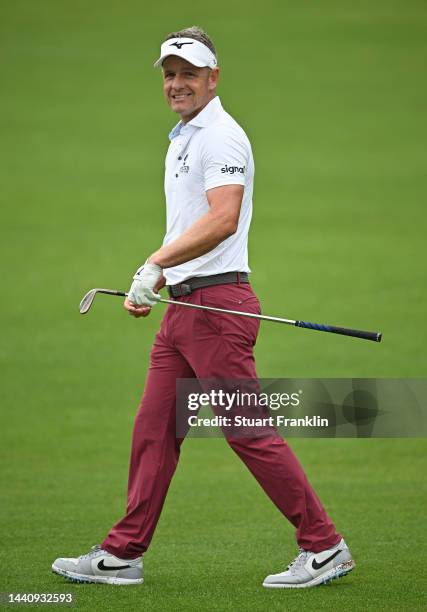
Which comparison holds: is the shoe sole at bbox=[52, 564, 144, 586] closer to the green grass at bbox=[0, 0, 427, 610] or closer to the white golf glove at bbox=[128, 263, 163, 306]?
the green grass at bbox=[0, 0, 427, 610]

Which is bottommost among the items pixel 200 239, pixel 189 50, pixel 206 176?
pixel 200 239

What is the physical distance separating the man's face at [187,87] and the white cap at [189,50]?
6cm

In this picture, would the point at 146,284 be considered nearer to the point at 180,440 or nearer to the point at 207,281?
the point at 207,281

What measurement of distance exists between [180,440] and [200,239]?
1.00 metres

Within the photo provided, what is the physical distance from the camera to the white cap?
581 cm

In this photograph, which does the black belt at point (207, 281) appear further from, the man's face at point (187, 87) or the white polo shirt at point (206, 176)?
the man's face at point (187, 87)

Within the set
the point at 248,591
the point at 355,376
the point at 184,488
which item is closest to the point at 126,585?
the point at 248,591

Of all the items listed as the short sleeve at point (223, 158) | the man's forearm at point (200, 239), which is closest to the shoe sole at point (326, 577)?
the man's forearm at point (200, 239)

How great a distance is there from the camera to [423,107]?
81.8 feet

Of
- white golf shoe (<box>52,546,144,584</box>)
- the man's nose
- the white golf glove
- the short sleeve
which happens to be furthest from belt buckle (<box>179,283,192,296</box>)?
white golf shoe (<box>52,546,144,584</box>)

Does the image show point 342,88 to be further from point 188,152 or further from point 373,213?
point 188,152

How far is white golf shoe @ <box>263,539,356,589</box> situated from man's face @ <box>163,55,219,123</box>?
2007 millimetres

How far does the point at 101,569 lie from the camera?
588 cm

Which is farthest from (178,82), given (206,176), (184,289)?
(184,289)
